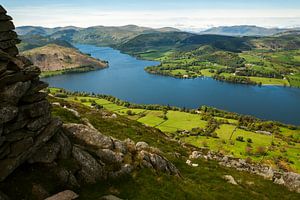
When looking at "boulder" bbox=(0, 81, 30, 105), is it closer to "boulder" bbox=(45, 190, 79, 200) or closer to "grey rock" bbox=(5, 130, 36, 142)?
"grey rock" bbox=(5, 130, 36, 142)

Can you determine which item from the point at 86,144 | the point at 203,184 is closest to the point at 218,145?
the point at 203,184

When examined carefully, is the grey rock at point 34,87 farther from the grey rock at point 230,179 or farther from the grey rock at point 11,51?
the grey rock at point 230,179

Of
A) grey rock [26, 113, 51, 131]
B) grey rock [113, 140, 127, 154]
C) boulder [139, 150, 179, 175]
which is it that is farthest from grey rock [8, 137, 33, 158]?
boulder [139, 150, 179, 175]

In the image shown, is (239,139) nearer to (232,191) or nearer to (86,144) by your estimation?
(232,191)

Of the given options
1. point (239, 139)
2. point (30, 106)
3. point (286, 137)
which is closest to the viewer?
point (30, 106)

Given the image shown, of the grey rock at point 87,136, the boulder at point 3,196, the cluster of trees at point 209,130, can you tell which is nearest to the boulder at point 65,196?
the boulder at point 3,196
